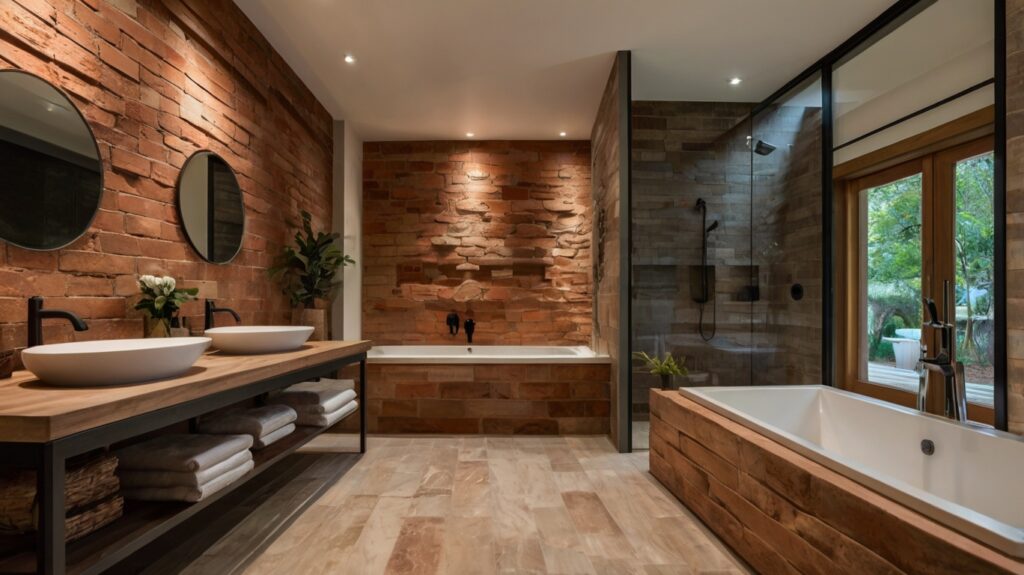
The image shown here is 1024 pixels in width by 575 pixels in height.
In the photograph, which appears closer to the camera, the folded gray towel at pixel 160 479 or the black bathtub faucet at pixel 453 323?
the folded gray towel at pixel 160 479

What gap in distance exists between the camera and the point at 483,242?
4781mm

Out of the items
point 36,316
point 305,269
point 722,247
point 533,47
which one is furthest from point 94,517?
point 722,247

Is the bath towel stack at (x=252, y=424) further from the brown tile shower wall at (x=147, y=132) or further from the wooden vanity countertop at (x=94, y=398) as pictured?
the brown tile shower wall at (x=147, y=132)

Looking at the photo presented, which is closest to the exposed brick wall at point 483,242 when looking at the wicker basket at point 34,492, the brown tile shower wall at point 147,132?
the brown tile shower wall at point 147,132

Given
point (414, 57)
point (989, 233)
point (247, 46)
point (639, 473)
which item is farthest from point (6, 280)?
point (989, 233)

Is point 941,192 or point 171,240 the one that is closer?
point 171,240

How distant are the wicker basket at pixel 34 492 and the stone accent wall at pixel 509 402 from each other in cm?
223

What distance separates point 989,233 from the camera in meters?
2.31

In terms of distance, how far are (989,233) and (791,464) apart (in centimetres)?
178

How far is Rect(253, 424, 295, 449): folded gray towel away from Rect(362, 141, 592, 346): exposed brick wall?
240 centimetres

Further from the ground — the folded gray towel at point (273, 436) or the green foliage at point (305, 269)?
the green foliage at point (305, 269)

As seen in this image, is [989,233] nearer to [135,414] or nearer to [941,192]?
[941,192]

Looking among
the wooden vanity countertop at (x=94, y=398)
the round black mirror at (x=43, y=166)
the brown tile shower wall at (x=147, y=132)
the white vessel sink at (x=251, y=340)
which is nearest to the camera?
the wooden vanity countertop at (x=94, y=398)

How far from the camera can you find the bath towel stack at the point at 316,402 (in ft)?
8.71
